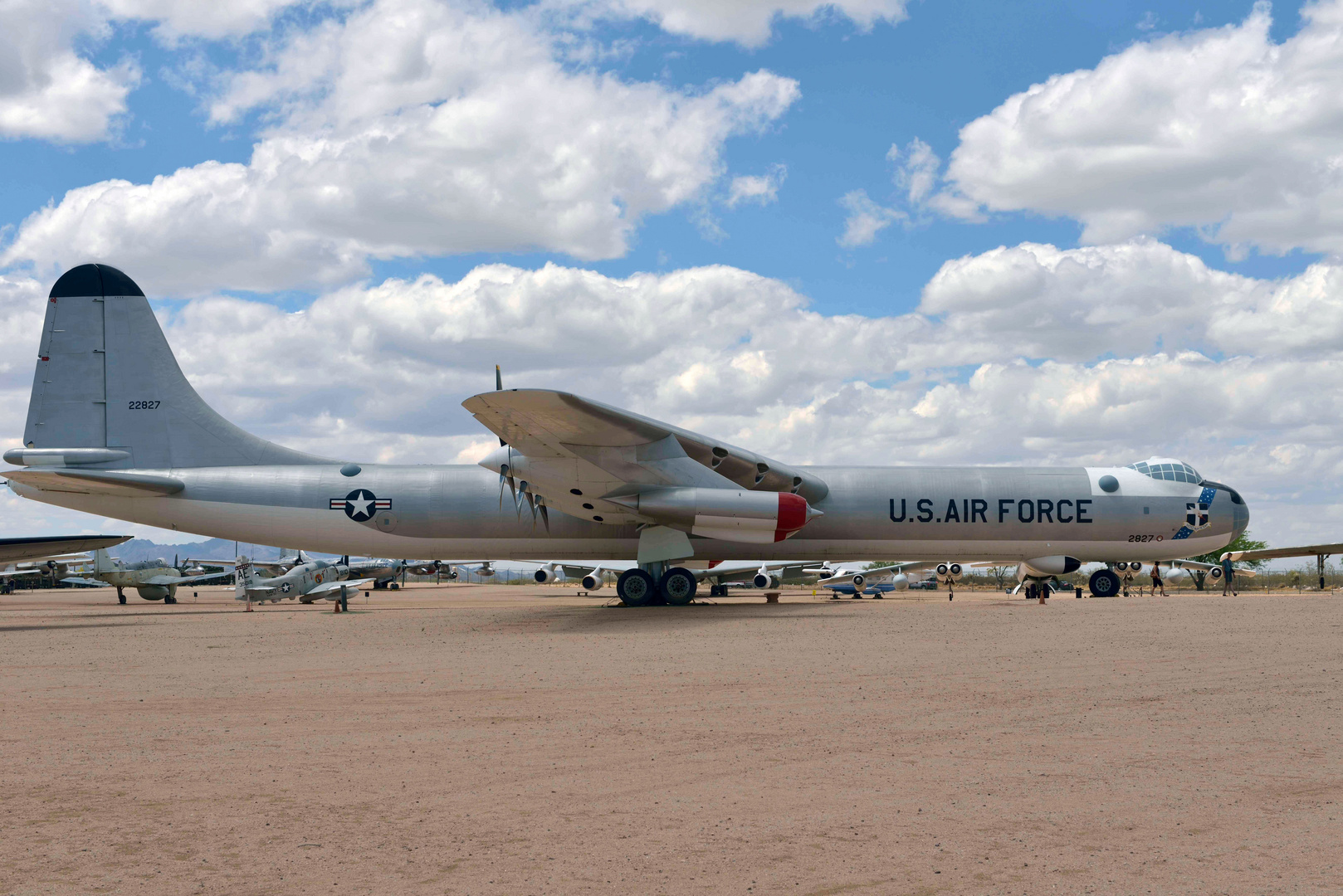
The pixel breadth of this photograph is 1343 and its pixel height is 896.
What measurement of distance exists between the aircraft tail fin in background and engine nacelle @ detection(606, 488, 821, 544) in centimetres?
1063

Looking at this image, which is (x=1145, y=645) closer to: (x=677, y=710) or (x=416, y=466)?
(x=677, y=710)

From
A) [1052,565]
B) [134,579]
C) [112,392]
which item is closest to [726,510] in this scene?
[1052,565]

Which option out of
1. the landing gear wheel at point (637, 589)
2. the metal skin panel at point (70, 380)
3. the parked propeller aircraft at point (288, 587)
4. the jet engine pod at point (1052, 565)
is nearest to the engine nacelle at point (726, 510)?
the landing gear wheel at point (637, 589)

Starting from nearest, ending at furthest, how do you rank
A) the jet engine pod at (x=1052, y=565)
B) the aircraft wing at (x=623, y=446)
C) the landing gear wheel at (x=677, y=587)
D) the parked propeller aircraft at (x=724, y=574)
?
the aircraft wing at (x=623, y=446), the landing gear wheel at (x=677, y=587), the jet engine pod at (x=1052, y=565), the parked propeller aircraft at (x=724, y=574)

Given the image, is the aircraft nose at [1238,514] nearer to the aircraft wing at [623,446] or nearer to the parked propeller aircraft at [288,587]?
the aircraft wing at [623,446]

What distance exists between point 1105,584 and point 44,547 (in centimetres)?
2615

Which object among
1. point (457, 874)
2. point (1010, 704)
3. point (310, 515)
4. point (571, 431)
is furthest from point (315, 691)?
point (310, 515)

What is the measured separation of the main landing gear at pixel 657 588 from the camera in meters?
22.0

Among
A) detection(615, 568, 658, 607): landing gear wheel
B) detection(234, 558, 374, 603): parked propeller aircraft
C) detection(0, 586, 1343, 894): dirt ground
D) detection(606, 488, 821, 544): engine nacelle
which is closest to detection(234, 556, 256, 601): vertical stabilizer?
detection(234, 558, 374, 603): parked propeller aircraft

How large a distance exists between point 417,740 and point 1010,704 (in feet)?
17.5

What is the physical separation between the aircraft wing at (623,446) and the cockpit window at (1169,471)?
883 cm

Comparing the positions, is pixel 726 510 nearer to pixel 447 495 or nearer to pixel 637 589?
pixel 637 589

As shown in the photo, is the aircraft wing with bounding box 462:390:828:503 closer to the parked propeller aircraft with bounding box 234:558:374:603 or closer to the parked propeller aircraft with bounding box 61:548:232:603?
the parked propeller aircraft with bounding box 234:558:374:603

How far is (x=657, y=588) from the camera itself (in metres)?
22.2
